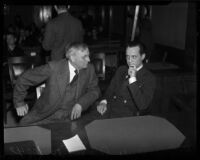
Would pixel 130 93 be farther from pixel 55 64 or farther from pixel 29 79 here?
pixel 29 79

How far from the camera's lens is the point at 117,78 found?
81.2 inches

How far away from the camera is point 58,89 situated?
1894mm

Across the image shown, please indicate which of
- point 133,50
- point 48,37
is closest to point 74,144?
point 133,50

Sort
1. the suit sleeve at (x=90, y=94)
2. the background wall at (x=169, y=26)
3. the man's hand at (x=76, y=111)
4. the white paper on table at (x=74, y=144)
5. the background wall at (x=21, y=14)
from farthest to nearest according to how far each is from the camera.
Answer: the background wall at (x=21, y=14) < the background wall at (x=169, y=26) < the suit sleeve at (x=90, y=94) < the man's hand at (x=76, y=111) < the white paper on table at (x=74, y=144)

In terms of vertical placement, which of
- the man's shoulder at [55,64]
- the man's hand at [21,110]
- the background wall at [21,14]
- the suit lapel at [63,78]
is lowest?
the man's hand at [21,110]

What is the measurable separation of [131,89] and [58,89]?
46cm

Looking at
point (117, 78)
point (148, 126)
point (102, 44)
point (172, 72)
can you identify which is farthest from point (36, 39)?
point (148, 126)

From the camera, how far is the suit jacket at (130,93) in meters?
1.90

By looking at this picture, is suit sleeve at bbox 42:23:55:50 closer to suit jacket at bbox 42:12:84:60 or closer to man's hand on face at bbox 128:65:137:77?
suit jacket at bbox 42:12:84:60

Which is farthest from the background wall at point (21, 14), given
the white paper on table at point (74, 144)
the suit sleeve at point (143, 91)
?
the white paper on table at point (74, 144)

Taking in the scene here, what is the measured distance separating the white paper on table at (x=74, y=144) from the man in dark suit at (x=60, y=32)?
1.77 m

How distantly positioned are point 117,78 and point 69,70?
13.8 inches

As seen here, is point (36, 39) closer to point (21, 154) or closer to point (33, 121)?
point (33, 121)

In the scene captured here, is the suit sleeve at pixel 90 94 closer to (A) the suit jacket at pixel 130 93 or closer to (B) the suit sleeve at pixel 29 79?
(A) the suit jacket at pixel 130 93
